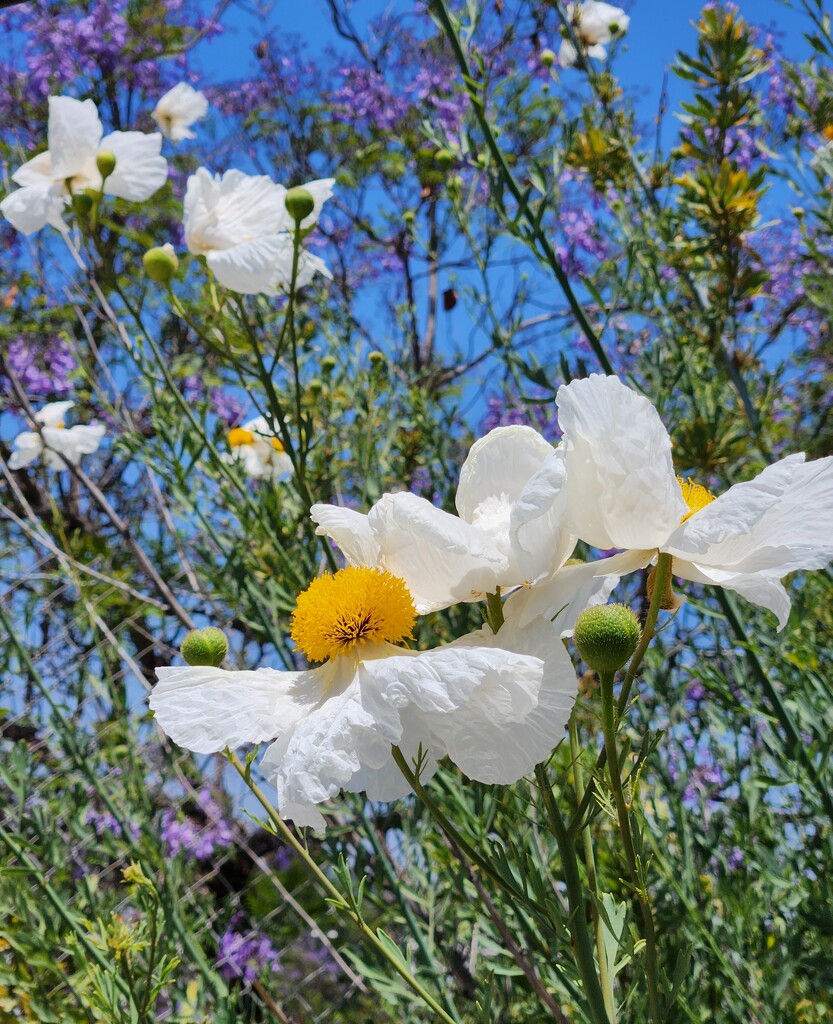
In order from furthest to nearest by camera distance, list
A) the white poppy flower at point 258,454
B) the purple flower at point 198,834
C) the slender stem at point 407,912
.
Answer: the purple flower at point 198,834 < the white poppy flower at point 258,454 < the slender stem at point 407,912

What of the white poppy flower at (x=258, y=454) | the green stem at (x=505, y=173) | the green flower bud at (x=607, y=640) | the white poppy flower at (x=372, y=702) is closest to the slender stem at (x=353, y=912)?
the white poppy flower at (x=372, y=702)

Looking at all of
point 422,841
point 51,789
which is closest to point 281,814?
point 422,841

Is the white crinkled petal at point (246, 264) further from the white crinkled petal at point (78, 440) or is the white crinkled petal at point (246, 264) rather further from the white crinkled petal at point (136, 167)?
the white crinkled petal at point (78, 440)

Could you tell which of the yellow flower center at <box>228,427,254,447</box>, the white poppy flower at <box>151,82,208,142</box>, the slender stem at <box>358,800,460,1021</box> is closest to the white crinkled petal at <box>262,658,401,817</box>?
the slender stem at <box>358,800,460,1021</box>

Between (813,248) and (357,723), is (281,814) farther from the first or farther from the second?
(813,248)

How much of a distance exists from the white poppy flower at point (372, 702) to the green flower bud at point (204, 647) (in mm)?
112

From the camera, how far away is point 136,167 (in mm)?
1647

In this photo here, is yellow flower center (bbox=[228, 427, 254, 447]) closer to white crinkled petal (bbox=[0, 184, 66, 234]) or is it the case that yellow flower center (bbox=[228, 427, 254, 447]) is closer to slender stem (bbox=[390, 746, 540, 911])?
white crinkled petal (bbox=[0, 184, 66, 234])

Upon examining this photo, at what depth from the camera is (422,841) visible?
176 centimetres

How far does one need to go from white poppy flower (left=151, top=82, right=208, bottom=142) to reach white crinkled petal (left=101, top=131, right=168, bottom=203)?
63cm

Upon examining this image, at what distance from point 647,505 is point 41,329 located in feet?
16.4

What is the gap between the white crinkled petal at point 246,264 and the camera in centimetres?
140

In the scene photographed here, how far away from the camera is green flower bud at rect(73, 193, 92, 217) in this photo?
1570 mm

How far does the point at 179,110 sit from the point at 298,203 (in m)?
1.13
